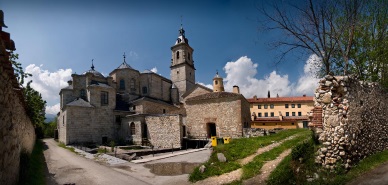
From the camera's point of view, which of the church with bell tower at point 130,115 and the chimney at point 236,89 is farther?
the chimney at point 236,89

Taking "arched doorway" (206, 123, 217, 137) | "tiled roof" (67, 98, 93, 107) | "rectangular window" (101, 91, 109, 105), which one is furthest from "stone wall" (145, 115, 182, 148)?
"tiled roof" (67, 98, 93, 107)

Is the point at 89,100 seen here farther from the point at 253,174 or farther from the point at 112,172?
the point at 253,174

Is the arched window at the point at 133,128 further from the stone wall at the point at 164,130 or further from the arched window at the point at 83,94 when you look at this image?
the arched window at the point at 83,94

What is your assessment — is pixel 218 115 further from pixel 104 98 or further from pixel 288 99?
pixel 288 99

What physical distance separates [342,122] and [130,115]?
27.1 meters

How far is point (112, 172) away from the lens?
11914 mm

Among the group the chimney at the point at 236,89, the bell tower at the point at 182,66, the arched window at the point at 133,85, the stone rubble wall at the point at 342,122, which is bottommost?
the stone rubble wall at the point at 342,122

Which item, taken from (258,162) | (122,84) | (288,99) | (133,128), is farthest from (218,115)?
(288,99)

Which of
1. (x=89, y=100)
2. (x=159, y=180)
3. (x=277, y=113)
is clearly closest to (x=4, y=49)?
(x=159, y=180)

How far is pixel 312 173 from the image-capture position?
7.05 metres

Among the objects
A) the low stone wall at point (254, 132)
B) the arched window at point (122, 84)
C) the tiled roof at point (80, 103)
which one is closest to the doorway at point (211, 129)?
the low stone wall at point (254, 132)

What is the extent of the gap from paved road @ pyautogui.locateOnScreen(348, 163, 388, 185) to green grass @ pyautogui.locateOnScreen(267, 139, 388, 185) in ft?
0.47

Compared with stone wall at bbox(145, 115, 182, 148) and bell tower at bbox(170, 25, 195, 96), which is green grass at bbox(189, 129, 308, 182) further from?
bell tower at bbox(170, 25, 195, 96)

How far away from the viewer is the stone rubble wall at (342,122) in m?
7.04
